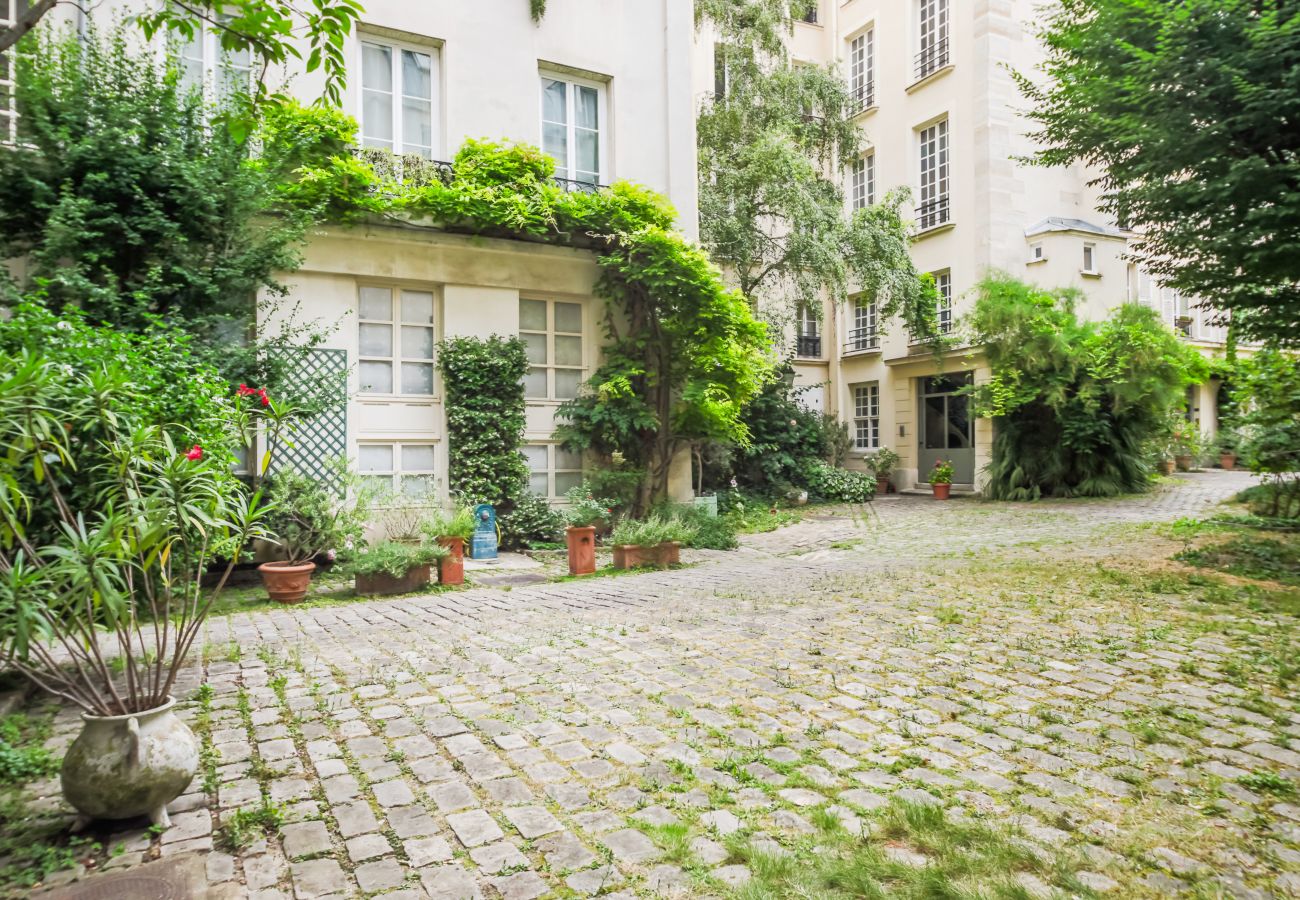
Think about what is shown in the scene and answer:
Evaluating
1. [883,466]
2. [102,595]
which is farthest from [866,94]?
[102,595]

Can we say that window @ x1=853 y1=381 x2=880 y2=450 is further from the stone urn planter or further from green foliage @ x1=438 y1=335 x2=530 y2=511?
the stone urn planter

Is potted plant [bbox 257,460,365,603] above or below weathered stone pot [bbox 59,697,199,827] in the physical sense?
above

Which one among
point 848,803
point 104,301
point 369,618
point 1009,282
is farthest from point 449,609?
point 1009,282

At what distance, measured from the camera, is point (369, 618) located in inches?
253

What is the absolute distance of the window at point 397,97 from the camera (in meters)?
10.1

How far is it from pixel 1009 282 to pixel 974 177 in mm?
3668

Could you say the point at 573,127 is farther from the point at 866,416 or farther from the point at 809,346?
the point at 866,416

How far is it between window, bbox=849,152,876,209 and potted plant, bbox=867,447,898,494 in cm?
711


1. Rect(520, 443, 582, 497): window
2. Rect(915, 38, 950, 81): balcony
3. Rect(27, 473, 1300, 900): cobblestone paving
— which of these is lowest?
Rect(27, 473, 1300, 900): cobblestone paving

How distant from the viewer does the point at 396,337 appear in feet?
33.4

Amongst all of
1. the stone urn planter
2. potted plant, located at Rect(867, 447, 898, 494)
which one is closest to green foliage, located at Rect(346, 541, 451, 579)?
the stone urn planter

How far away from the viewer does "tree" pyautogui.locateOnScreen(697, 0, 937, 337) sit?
14.8 m

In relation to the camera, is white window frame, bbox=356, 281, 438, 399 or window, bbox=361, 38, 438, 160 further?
window, bbox=361, 38, 438, 160

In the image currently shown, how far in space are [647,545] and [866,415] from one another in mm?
14706
